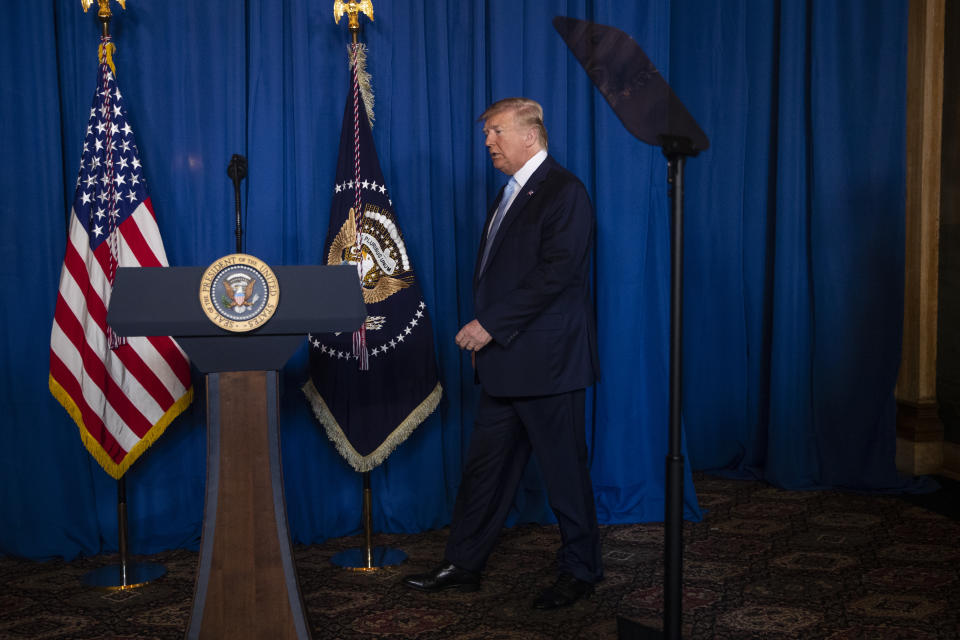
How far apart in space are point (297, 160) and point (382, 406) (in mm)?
1076

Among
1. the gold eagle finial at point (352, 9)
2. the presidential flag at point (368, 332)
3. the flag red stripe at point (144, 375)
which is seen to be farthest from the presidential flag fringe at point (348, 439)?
the gold eagle finial at point (352, 9)

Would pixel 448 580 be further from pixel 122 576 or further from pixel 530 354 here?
pixel 122 576

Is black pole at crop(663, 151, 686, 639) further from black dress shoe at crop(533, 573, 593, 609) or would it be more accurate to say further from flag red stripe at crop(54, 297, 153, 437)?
flag red stripe at crop(54, 297, 153, 437)

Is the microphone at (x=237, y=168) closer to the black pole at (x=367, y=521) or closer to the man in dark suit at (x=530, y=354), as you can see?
the man in dark suit at (x=530, y=354)

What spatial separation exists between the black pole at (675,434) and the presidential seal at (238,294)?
108 centimetres

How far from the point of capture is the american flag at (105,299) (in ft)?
10.5

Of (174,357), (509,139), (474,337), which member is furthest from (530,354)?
(174,357)

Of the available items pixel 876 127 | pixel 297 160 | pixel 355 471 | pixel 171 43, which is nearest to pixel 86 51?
pixel 171 43

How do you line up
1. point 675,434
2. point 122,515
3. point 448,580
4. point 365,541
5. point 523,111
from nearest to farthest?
1. point 675,434
2. point 523,111
3. point 448,580
4. point 122,515
5. point 365,541

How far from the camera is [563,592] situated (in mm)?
2854

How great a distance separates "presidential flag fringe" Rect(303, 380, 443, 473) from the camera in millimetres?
3418

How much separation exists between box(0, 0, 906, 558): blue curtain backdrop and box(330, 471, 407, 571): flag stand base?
30cm

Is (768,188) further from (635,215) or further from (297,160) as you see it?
(297,160)

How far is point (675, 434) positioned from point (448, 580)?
4.57 ft
